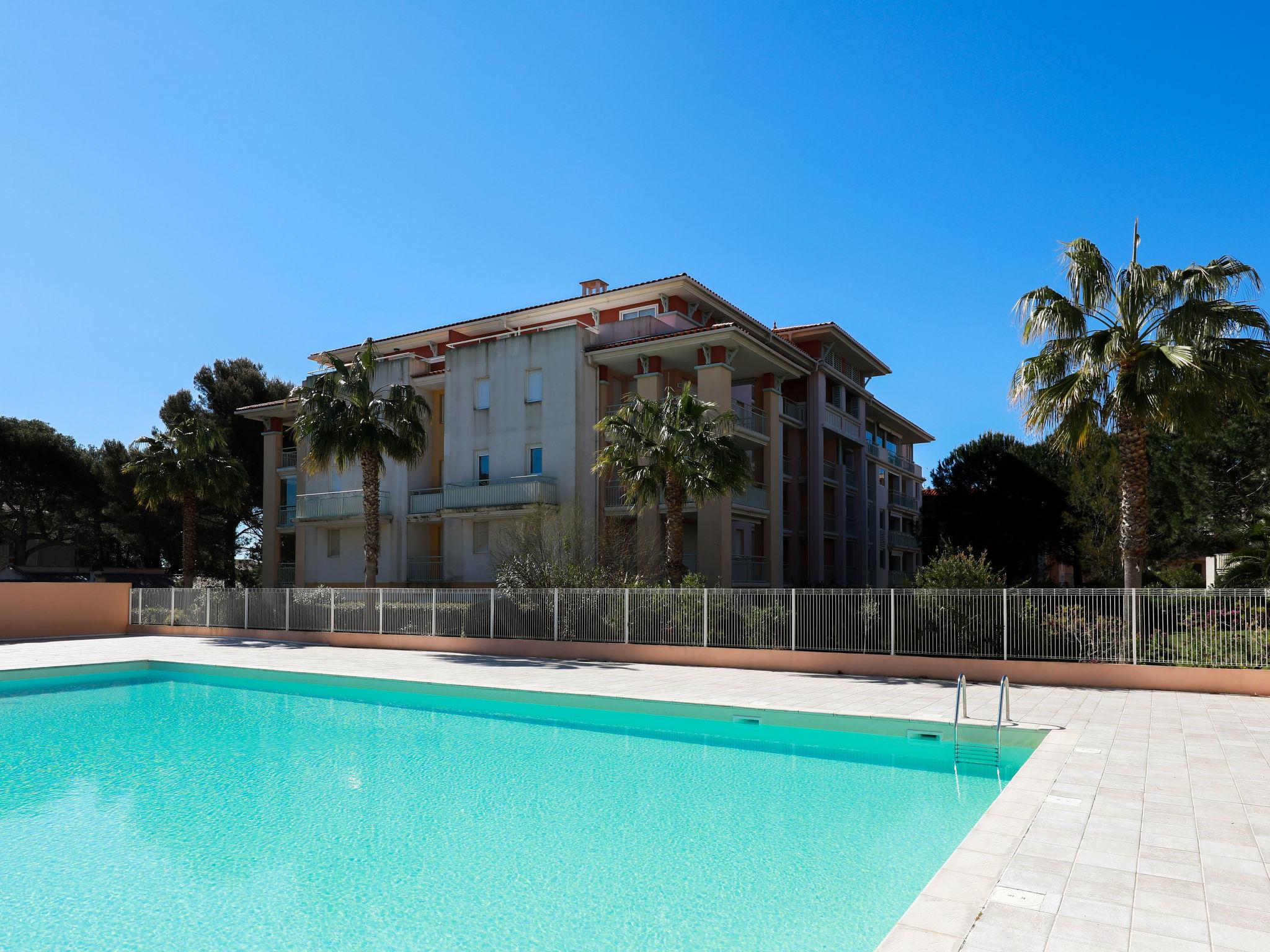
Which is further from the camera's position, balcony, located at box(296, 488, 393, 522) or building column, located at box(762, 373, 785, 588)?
balcony, located at box(296, 488, 393, 522)

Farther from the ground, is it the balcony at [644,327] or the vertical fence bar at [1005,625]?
the balcony at [644,327]

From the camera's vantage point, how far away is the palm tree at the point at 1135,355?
14.9 metres

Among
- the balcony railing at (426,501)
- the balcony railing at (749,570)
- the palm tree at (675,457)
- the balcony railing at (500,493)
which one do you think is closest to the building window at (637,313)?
the balcony railing at (500,493)

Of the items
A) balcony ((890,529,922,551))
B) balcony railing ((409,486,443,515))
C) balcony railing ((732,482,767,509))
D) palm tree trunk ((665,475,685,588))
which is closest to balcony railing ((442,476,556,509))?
balcony railing ((409,486,443,515))

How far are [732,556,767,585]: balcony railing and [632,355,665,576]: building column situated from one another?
1.89m

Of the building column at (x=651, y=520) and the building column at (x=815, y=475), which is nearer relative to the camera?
the building column at (x=651, y=520)

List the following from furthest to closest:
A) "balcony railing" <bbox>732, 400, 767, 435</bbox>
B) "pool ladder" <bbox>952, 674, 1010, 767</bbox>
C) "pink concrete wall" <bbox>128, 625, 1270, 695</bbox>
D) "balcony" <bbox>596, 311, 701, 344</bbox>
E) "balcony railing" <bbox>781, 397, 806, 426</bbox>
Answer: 1. "balcony railing" <bbox>781, 397, 806, 426</bbox>
2. "balcony" <bbox>596, 311, 701, 344</bbox>
3. "balcony railing" <bbox>732, 400, 767, 435</bbox>
4. "pink concrete wall" <bbox>128, 625, 1270, 695</bbox>
5. "pool ladder" <bbox>952, 674, 1010, 767</bbox>

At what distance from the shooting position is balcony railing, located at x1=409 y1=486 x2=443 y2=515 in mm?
31297

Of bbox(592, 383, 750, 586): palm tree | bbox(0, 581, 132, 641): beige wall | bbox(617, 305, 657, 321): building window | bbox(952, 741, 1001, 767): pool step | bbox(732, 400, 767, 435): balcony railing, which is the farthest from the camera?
bbox(617, 305, 657, 321): building window

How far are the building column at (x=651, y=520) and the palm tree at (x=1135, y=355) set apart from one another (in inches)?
438

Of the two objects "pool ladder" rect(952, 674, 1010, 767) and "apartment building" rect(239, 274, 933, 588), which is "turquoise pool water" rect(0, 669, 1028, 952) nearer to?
"pool ladder" rect(952, 674, 1010, 767)

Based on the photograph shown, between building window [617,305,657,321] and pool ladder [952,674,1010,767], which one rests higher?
building window [617,305,657,321]

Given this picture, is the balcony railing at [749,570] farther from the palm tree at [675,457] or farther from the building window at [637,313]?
the building window at [637,313]

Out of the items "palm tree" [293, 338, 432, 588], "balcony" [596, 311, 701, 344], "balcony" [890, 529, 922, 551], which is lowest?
"balcony" [890, 529, 922, 551]
